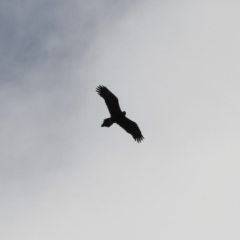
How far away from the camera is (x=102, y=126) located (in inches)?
1030

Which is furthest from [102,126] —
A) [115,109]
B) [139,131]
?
[139,131]

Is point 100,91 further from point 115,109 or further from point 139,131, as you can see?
point 139,131

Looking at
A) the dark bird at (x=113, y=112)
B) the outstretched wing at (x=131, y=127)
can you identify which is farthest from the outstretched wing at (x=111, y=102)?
the outstretched wing at (x=131, y=127)

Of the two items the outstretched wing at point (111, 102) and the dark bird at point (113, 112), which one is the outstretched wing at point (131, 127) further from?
the outstretched wing at point (111, 102)

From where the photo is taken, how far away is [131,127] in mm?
27906

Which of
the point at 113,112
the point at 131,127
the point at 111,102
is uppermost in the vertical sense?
the point at 111,102

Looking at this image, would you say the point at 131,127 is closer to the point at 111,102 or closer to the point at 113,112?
the point at 113,112

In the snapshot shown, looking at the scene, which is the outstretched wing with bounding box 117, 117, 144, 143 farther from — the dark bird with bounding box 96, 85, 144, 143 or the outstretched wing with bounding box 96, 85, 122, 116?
the outstretched wing with bounding box 96, 85, 122, 116

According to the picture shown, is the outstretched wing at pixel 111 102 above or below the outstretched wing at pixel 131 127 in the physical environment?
above

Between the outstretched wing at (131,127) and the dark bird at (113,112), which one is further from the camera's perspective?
the outstretched wing at (131,127)

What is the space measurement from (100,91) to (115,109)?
147 cm

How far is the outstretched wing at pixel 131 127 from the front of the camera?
89.3 ft

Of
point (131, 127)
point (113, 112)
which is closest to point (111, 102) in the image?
point (113, 112)

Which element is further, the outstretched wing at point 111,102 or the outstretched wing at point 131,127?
the outstretched wing at point 131,127
